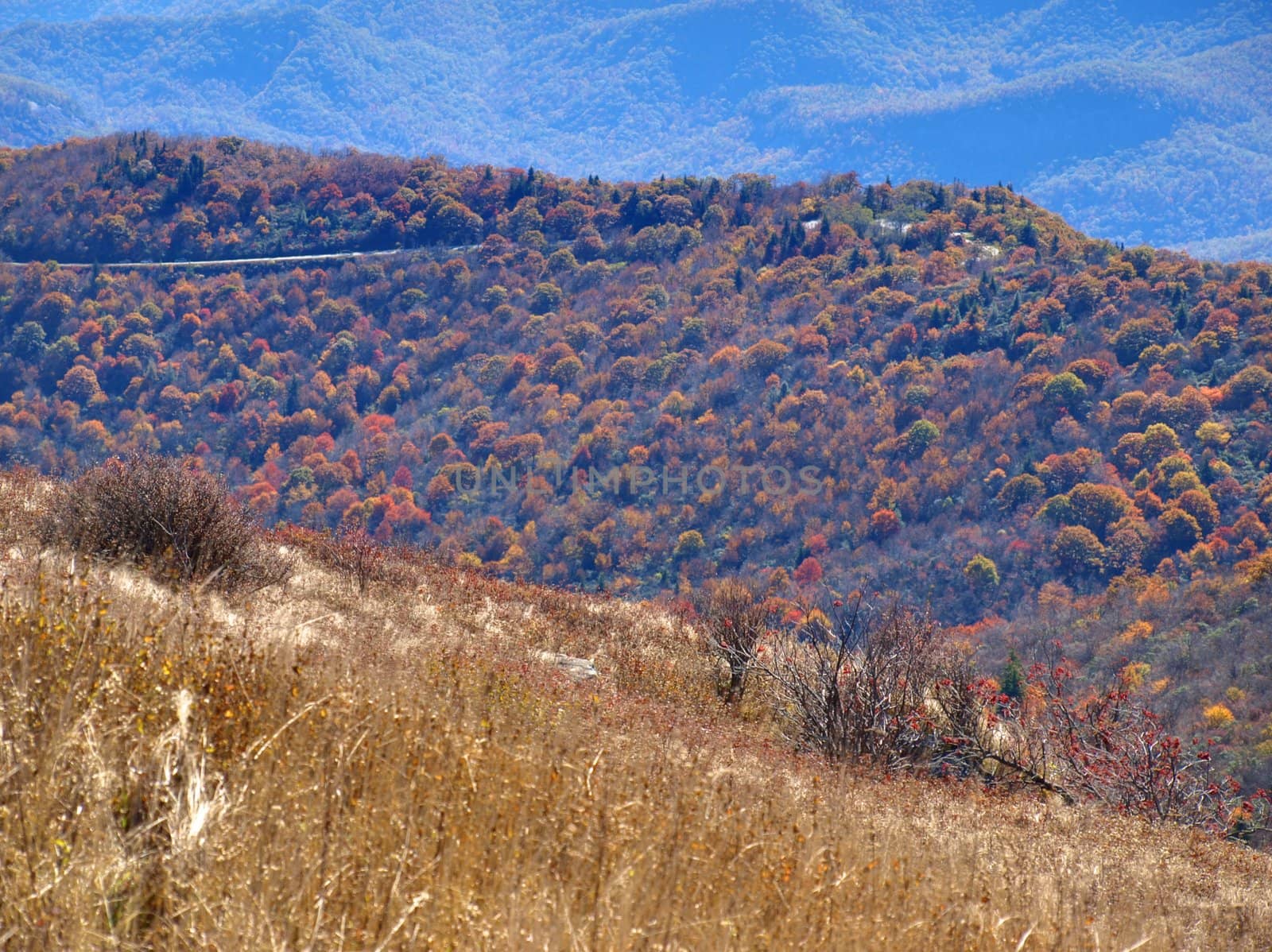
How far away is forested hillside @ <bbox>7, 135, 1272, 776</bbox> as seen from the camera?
5384 cm

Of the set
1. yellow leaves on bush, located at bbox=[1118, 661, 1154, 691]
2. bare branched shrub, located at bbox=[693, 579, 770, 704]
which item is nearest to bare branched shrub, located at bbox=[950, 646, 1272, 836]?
bare branched shrub, located at bbox=[693, 579, 770, 704]

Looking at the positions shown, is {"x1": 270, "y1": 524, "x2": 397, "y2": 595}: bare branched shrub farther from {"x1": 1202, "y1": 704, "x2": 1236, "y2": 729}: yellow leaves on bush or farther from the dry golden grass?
{"x1": 1202, "y1": 704, "x2": 1236, "y2": 729}: yellow leaves on bush

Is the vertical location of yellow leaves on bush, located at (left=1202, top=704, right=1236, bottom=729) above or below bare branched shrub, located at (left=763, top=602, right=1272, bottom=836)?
below

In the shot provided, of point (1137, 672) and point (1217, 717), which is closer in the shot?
point (1217, 717)

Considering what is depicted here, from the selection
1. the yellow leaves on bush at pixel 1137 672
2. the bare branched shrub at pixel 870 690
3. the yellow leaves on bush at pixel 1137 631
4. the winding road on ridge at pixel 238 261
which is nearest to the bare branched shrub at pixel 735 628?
the bare branched shrub at pixel 870 690

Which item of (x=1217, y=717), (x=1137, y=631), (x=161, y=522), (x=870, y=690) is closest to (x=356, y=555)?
(x=161, y=522)

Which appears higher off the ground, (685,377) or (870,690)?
(685,377)

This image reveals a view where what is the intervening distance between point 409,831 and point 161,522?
6.86 meters

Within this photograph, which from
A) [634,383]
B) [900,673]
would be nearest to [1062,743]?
[900,673]

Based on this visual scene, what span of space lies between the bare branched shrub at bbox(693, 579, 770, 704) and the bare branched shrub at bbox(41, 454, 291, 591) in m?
5.04

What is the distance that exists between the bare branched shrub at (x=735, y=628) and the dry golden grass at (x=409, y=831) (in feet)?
18.8

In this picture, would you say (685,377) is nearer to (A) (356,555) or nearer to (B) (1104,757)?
(A) (356,555)

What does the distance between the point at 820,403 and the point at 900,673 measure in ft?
189

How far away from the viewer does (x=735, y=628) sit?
13.1m
